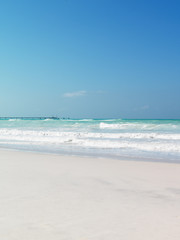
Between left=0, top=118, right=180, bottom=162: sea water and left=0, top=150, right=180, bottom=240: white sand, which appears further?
left=0, top=118, right=180, bottom=162: sea water

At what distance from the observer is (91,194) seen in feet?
15.0

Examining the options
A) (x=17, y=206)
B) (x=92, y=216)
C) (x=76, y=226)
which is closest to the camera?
(x=76, y=226)

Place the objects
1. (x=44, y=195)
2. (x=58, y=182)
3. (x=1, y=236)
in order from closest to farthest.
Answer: (x=1, y=236)
(x=44, y=195)
(x=58, y=182)

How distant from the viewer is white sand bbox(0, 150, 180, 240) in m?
3.00

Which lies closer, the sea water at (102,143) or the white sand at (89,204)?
the white sand at (89,204)

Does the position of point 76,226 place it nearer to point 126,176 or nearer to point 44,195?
point 44,195

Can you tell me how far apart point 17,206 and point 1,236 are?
3.18 ft

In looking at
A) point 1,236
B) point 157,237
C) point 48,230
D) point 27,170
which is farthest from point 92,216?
point 27,170

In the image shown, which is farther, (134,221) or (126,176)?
(126,176)

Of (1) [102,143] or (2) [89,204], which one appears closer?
(2) [89,204]

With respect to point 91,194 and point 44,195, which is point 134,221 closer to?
point 91,194

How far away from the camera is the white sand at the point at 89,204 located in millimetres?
3000

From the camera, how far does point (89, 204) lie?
13.1 ft

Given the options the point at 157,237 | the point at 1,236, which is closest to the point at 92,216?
the point at 157,237
